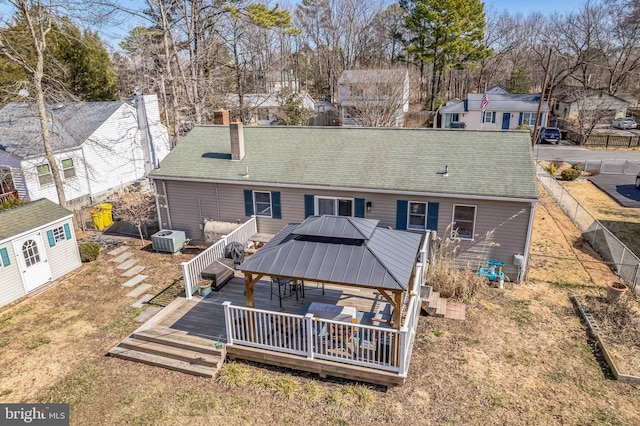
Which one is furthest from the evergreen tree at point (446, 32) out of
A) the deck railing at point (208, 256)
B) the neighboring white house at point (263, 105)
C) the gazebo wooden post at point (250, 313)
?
the gazebo wooden post at point (250, 313)

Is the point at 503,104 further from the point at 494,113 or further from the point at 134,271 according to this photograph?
the point at 134,271

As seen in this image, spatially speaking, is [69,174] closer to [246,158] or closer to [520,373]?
[246,158]

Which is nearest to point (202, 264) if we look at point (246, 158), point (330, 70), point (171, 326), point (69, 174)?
Answer: point (171, 326)

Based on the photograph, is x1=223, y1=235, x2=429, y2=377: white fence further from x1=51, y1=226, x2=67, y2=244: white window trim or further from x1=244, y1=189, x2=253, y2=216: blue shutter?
x1=51, y1=226, x2=67, y2=244: white window trim

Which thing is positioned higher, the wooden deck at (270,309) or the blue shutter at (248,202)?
the blue shutter at (248,202)

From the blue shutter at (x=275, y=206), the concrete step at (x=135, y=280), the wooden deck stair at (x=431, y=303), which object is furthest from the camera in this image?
the blue shutter at (x=275, y=206)

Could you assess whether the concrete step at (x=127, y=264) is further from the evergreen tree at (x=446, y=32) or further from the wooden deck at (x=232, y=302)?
the evergreen tree at (x=446, y=32)

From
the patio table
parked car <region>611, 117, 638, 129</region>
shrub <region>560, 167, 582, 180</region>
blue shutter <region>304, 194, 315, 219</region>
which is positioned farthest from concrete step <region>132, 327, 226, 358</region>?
parked car <region>611, 117, 638, 129</region>

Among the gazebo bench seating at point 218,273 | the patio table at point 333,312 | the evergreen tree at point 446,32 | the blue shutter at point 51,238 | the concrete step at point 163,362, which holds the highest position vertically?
the evergreen tree at point 446,32
